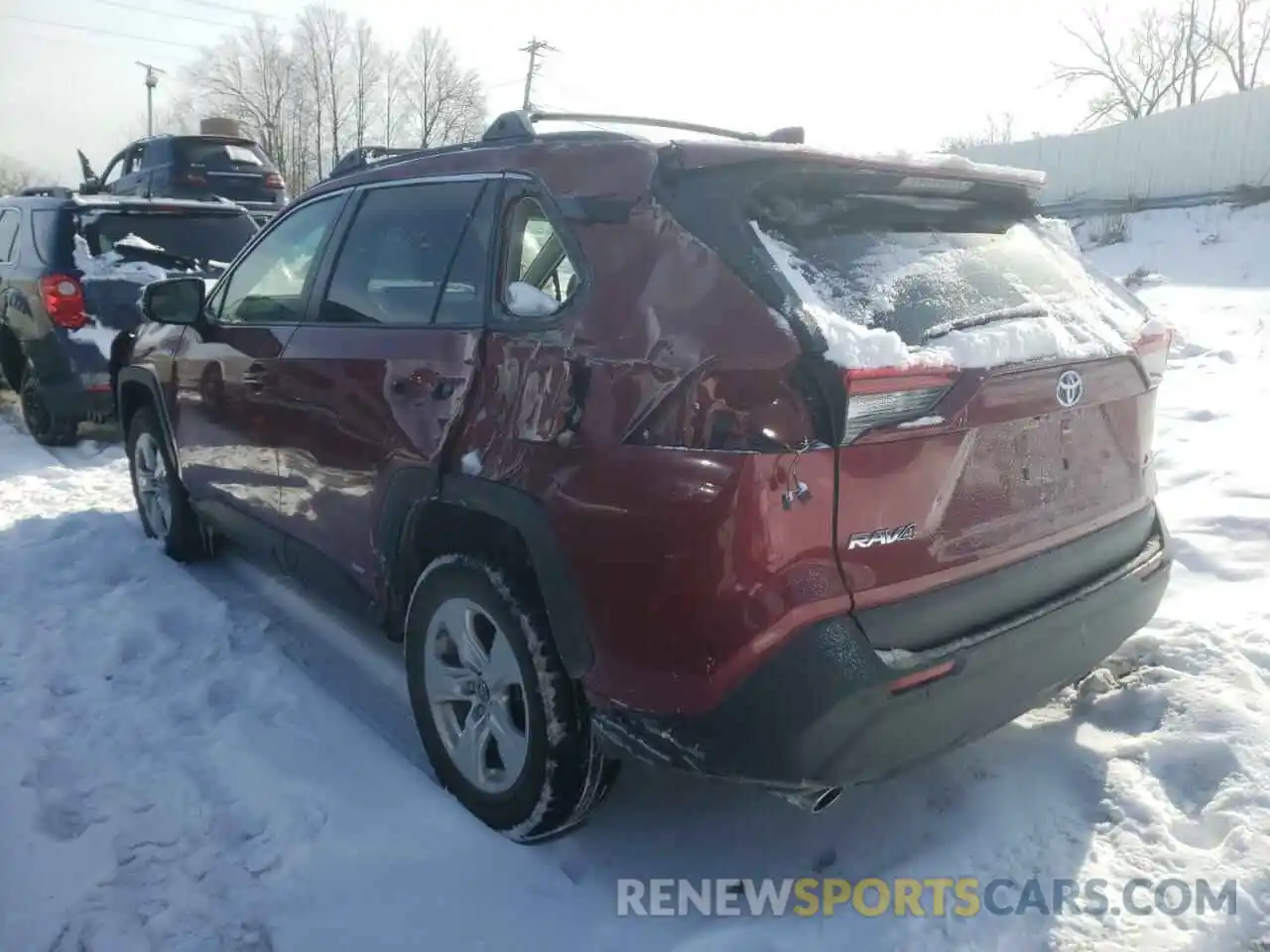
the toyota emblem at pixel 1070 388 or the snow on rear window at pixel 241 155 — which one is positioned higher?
the snow on rear window at pixel 241 155

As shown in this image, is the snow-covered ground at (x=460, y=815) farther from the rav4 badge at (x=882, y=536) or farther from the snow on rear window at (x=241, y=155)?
the snow on rear window at (x=241, y=155)

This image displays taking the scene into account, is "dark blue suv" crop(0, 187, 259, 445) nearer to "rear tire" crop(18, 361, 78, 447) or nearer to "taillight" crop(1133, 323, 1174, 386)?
"rear tire" crop(18, 361, 78, 447)

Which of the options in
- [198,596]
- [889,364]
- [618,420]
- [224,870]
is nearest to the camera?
[889,364]

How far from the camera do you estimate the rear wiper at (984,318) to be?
220 cm

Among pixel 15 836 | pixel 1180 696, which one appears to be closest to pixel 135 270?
pixel 15 836

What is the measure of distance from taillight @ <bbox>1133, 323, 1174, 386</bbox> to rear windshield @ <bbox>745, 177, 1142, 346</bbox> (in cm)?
6

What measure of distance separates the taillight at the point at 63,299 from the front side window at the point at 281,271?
324 centimetres

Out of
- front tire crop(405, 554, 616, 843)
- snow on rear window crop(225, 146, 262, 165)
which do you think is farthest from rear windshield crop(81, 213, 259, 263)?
snow on rear window crop(225, 146, 262, 165)

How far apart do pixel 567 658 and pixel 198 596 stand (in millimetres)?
2701

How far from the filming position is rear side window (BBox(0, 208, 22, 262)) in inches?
285

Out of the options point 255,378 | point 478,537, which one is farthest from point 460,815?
point 255,378

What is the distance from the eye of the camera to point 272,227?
392 centimetres

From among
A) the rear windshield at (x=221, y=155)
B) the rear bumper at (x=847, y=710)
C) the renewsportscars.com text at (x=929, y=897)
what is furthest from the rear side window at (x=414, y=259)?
the rear windshield at (x=221, y=155)

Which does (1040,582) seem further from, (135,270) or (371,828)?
(135,270)
